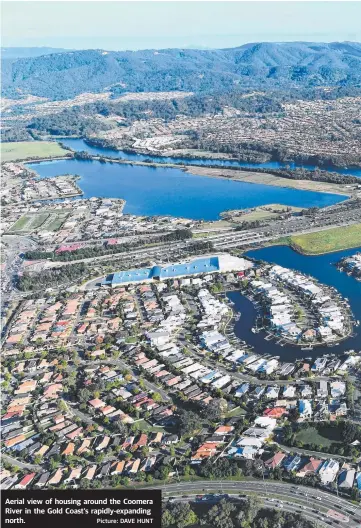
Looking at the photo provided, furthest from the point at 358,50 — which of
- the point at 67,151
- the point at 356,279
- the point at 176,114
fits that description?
the point at 356,279

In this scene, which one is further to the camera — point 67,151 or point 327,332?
point 67,151

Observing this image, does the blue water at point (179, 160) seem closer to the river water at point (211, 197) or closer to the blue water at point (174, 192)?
the river water at point (211, 197)

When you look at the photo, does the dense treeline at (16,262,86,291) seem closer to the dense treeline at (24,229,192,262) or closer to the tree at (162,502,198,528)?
the dense treeline at (24,229,192,262)

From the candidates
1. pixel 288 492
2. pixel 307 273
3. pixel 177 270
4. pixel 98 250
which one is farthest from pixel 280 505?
pixel 98 250

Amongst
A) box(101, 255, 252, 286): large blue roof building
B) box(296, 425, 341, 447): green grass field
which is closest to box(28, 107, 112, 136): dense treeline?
box(101, 255, 252, 286): large blue roof building

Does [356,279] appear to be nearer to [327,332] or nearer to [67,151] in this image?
[327,332]

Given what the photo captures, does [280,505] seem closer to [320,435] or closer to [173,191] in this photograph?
[320,435]

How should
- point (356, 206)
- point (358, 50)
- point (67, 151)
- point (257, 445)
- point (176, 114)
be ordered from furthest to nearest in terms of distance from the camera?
point (358, 50) → point (176, 114) → point (67, 151) → point (356, 206) → point (257, 445)
